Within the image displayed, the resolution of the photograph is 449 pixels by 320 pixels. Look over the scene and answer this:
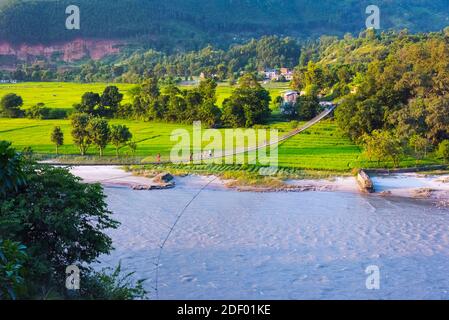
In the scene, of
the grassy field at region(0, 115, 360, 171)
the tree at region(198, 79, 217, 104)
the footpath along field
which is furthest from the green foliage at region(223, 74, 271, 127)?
the tree at region(198, 79, 217, 104)

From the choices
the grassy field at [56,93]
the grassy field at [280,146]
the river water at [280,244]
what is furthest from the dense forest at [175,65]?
the river water at [280,244]

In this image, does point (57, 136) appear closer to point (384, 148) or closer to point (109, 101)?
point (109, 101)

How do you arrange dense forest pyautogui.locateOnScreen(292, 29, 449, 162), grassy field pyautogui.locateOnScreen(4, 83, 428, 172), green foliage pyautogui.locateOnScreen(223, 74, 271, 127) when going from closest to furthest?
grassy field pyautogui.locateOnScreen(4, 83, 428, 172) → dense forest pyautogui.locateOnScreen(292, 29, 449, 162) → green foliage pyautogui.locateOnScreen(223, 74, 271, 127)

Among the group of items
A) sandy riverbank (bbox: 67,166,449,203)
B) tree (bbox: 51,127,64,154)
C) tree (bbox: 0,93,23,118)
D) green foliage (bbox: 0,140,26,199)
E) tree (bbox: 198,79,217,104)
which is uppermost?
tree (bbox: 198,79,217,104)

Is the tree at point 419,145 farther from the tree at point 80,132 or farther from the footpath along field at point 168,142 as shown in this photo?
the tree at point 80,132

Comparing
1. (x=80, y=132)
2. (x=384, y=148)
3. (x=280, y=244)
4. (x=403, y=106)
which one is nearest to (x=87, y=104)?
(x=80, y=132)

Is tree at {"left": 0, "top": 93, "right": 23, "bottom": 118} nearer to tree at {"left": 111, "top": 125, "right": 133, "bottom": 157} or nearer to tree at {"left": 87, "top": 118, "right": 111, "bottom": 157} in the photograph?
tree at {"left": 87, "top": 118, "right": 111, "bottom": 157}
